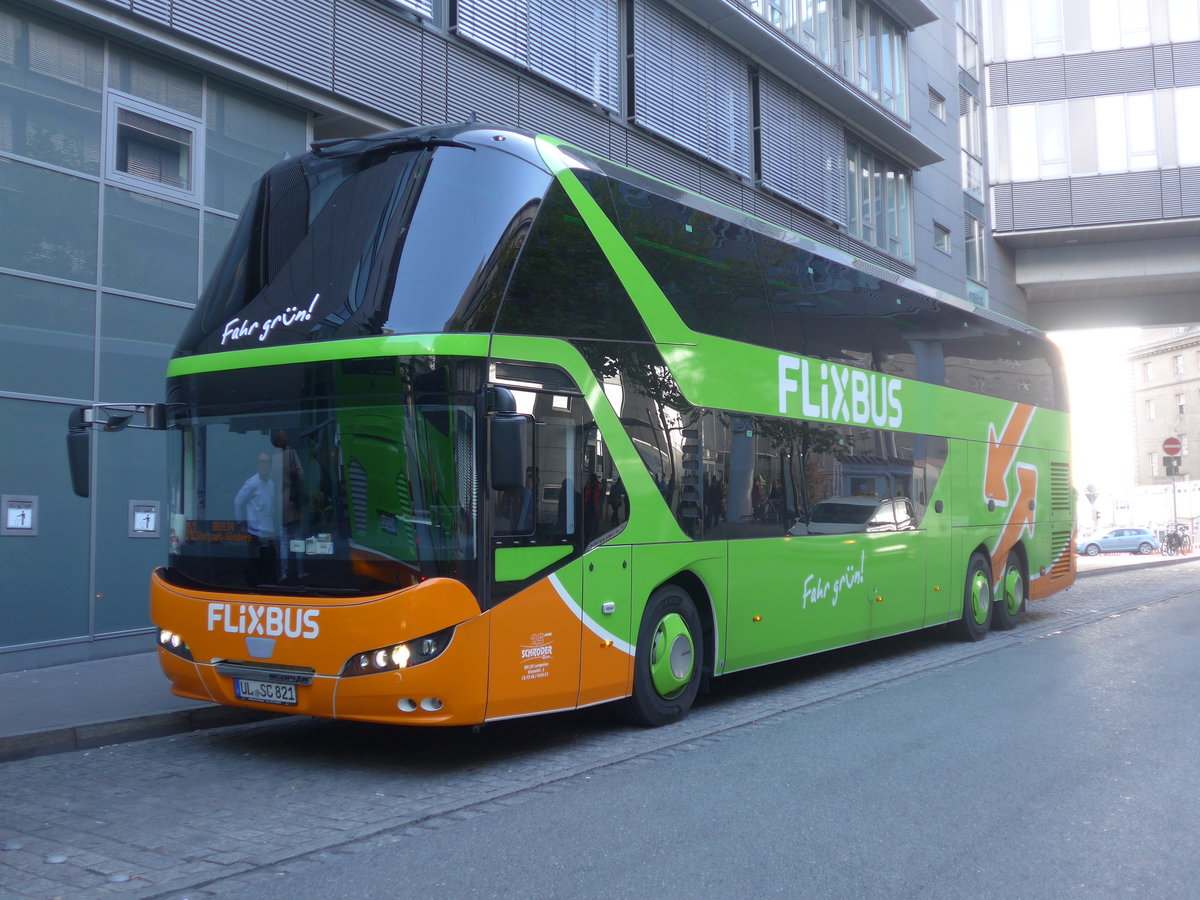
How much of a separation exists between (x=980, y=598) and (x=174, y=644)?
1013 centimetres

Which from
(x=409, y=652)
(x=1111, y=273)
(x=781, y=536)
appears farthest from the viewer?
(x=1111, y=273)

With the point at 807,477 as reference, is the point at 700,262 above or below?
above

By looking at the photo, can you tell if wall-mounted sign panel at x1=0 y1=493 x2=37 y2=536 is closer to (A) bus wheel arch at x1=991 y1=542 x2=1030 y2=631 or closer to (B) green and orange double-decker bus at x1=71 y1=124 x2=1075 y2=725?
(B) green and orange double-decker bus at x1=71 y1=124 x2=1075 y2=725

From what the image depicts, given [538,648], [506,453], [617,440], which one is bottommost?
[538,648]

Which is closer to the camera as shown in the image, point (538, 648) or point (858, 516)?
point (538, 648)

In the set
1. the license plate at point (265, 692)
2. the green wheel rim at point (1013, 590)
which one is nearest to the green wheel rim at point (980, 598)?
the green wheel rim at point (1013, 590)

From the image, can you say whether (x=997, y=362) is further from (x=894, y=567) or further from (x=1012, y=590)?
(x=894, y=567)

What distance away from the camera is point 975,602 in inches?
553

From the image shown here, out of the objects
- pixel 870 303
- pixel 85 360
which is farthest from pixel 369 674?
pixel 870 303

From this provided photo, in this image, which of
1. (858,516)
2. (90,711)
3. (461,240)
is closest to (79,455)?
(90,711)

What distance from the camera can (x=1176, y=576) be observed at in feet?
90.0

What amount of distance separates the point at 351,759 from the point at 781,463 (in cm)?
448

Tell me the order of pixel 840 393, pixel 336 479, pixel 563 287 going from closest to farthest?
pixel 336 479, pixel 563 287, pixel 840 393

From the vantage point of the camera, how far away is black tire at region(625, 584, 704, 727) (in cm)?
820
